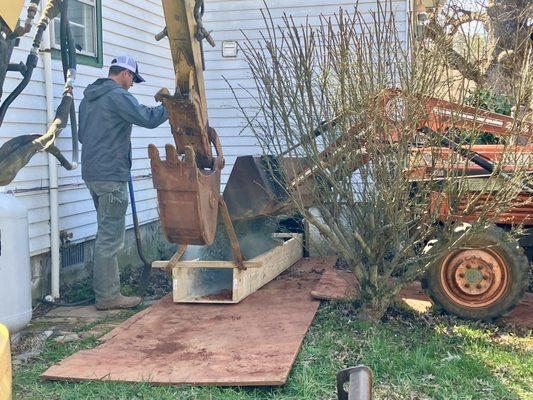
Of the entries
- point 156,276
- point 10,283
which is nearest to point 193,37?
point 10,283

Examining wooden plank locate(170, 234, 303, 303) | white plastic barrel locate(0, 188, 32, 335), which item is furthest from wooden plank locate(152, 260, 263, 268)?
white plastic barrel locate(0, 188, 32, 335)

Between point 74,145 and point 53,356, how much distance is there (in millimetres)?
2075

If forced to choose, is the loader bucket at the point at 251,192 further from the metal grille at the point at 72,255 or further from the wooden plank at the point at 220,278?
the metal grille at the point at 72,255

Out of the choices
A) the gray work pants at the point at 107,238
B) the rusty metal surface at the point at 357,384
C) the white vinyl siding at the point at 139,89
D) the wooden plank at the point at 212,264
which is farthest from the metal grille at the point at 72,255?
the rusty metal surface at the point at 357,384

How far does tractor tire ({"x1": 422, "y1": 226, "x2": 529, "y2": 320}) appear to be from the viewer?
5855 millimetres

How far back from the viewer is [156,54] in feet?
30.5

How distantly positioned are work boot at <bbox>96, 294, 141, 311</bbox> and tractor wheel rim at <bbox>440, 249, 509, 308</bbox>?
2.93m

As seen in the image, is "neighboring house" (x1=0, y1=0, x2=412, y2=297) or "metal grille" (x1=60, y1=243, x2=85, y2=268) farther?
"metal grille" (x1=60, y1=243, x2=85, y2=268)

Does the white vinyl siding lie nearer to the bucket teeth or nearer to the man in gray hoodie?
the man in gray hoodie

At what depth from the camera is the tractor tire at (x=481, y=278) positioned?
19.2 feet

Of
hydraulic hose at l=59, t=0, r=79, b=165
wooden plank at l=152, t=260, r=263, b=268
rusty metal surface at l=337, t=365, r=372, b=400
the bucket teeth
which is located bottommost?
wooden plank at l=152, t=260, r=263, b=268

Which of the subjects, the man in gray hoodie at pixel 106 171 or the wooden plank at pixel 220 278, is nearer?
the wooden plank at pixel 220 278

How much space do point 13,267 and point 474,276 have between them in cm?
389

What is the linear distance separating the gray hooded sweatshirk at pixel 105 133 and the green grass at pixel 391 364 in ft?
5.95
